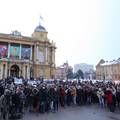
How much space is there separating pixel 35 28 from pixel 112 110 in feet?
231

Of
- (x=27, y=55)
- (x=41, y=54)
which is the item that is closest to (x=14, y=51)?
(x=27, y=55)

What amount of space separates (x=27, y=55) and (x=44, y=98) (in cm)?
6127

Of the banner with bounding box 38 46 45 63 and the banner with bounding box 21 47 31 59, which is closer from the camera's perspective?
the banner with bounding box 21 47 31 59

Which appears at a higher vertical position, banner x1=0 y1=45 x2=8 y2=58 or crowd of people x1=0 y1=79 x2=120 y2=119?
banner x1=0 y1=45 x2=8 y2=58

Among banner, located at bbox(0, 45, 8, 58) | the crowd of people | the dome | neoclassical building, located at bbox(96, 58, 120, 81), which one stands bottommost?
the crowd of people

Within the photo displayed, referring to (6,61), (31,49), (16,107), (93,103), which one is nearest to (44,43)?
(31,49)

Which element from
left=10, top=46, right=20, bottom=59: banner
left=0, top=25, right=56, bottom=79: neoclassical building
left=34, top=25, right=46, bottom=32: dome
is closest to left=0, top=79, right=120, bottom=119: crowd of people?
left=0, top=25, right=56, bottom=79: neoclassical building

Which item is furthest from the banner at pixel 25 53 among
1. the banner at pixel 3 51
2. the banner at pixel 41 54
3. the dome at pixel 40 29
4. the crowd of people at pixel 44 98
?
the crowd of people at pixel 44 98

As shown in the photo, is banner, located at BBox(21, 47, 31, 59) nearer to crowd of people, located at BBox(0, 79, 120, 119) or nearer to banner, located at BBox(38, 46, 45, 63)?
banner, located at BBox(38, 46, 45, 63)

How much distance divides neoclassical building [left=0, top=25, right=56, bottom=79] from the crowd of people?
49484 mm

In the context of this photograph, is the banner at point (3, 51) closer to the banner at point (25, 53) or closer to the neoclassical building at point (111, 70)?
the banner at point (25, 53)

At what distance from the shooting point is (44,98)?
15.0 meters

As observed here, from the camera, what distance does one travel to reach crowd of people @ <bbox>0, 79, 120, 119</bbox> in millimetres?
12828

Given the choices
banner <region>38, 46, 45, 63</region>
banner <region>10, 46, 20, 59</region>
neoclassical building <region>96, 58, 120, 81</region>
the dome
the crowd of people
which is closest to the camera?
the crowd of people
